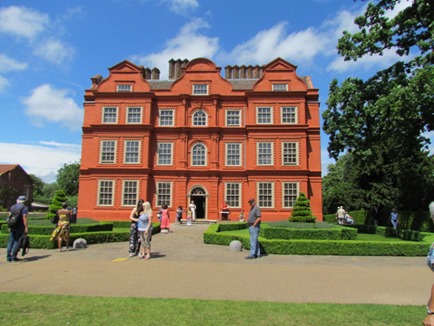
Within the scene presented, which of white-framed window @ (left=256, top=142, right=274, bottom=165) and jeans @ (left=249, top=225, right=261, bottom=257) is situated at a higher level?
white-framed window @ (left=256, top=142, right=274, bottom=165)

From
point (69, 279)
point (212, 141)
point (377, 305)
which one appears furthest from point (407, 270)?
point (212, 141)

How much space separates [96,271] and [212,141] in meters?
23.0

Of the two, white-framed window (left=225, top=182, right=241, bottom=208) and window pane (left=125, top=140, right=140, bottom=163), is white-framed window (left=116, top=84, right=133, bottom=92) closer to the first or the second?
window pane (left=125, top=140, right=140, bottom=163)

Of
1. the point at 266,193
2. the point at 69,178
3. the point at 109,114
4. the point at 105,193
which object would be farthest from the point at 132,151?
the point at 69,178

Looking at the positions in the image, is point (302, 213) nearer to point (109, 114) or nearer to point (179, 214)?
point (179, 214)

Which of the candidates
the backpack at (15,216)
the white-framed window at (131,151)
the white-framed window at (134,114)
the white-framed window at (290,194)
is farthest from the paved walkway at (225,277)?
the white-framed window at (134,114)

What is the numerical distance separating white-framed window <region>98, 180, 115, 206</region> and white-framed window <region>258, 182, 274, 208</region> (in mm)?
13654

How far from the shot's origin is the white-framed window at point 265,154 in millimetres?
30469

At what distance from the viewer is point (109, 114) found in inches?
1246

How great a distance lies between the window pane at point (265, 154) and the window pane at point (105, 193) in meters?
14.1

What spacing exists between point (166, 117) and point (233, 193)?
9841 mm

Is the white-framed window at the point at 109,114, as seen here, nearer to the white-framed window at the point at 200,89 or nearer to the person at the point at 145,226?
the white-framed window at the point at 200,89

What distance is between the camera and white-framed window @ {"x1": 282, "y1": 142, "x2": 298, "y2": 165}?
30.3 metres

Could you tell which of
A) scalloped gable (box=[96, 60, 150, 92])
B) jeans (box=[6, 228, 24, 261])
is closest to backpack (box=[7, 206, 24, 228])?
jeans (box=[6, 228, 24, 261])
